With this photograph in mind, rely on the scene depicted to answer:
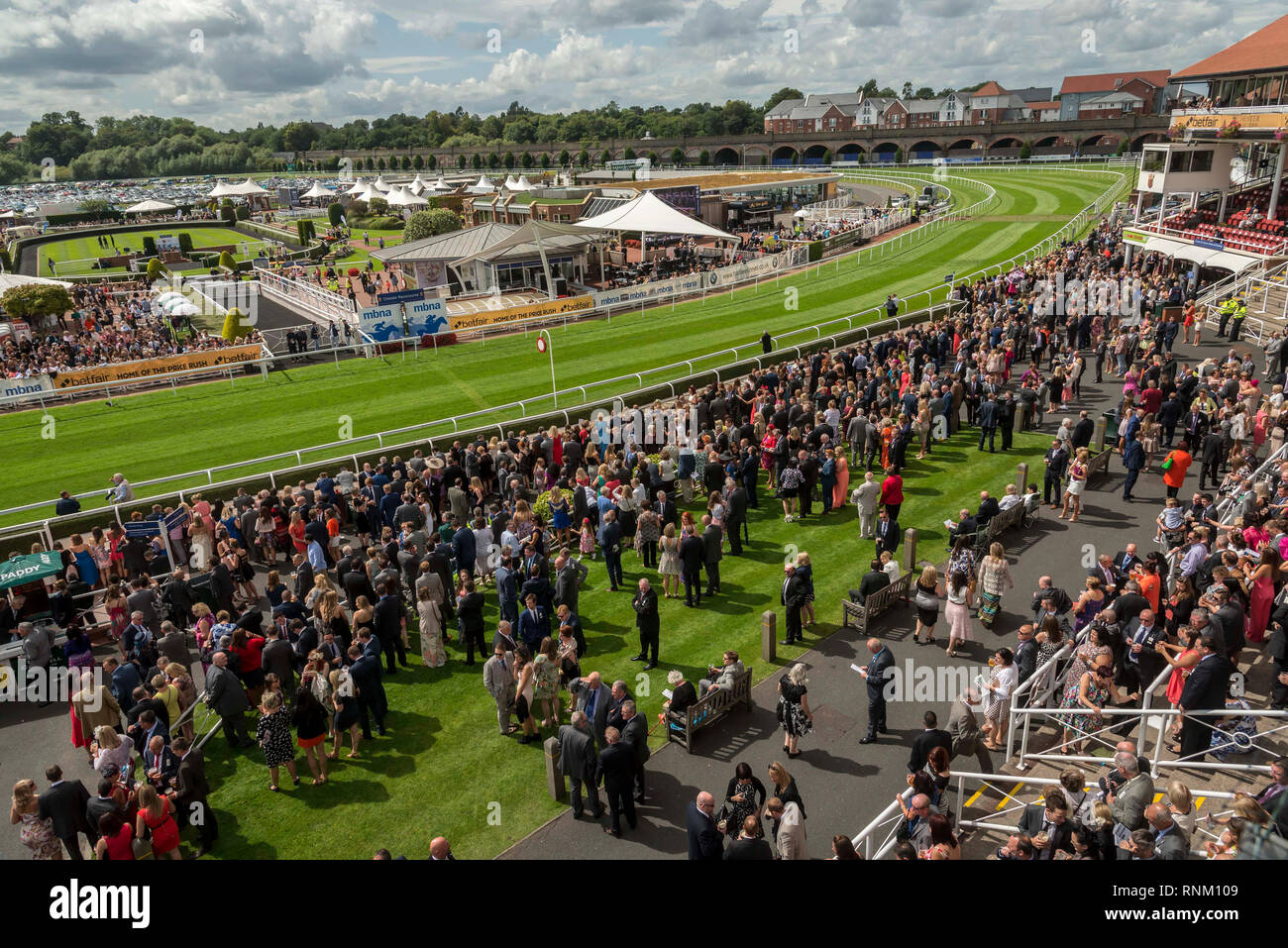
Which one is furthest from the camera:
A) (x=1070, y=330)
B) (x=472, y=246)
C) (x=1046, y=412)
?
(x=472, y=246)

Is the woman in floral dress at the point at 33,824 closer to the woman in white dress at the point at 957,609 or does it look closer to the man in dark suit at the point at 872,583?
the man in dark suit at the point at 872,583

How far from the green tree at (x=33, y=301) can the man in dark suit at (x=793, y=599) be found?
1561 inches

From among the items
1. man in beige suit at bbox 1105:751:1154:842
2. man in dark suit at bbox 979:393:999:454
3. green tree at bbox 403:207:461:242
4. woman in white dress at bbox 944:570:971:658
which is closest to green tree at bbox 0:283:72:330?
green tree at bbox 403:207:461:242

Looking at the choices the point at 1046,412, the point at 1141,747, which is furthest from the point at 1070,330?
the point at 1141,747

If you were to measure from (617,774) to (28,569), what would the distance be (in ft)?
33.1

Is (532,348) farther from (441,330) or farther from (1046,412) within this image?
(1046,412)

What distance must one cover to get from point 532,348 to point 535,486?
14765mm

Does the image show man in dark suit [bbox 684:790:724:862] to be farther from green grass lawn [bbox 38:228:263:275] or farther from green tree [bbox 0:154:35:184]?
green tree [bbox 0:154:35:184]

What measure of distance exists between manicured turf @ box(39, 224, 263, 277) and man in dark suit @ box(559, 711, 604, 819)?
212ft

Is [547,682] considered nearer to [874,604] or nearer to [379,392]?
[874,604]

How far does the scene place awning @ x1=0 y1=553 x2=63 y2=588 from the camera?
11797 mm

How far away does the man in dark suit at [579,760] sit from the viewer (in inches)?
319
